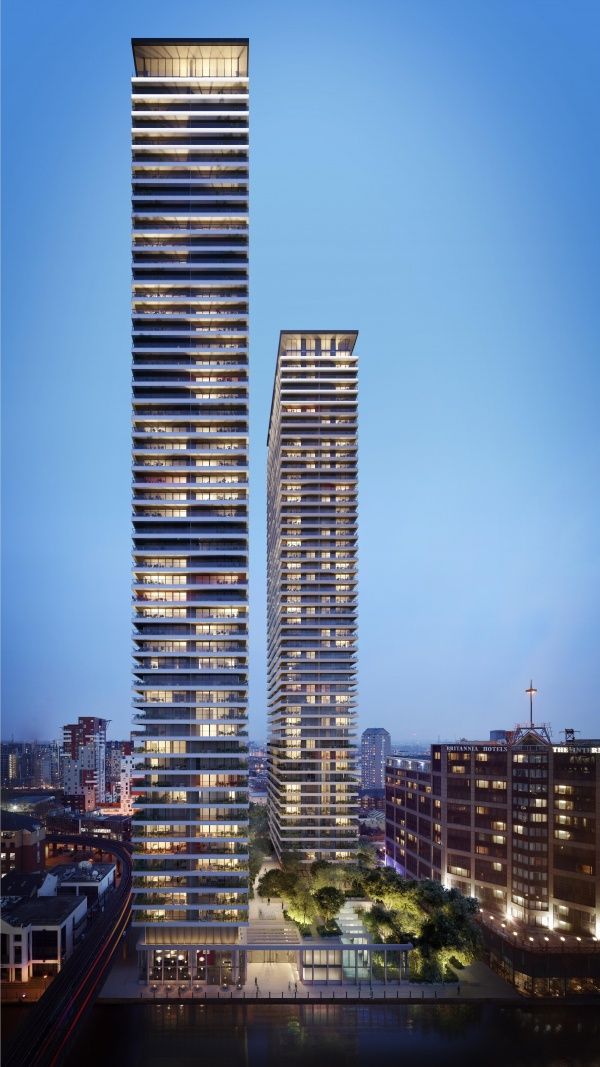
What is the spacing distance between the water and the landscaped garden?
3.77m

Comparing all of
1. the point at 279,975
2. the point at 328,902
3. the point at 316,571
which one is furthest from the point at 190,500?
the point at 279,975

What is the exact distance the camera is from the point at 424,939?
55375mm

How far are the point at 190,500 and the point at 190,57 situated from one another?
41218mm

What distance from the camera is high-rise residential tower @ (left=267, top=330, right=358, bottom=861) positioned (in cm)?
8862

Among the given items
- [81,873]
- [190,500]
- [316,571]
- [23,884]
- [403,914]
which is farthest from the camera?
[316,571]

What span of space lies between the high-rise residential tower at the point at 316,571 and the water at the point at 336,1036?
122 ft

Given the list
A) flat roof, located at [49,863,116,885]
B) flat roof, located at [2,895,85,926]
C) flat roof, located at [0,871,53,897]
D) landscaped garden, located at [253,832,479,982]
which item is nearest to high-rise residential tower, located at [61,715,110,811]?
flat roof, located at [49,863,116,885]

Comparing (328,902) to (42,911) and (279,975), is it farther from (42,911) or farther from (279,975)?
(42,911)

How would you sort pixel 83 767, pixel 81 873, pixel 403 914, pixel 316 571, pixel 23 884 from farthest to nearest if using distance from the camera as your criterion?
pixel 83 767, pixel 316 571, pixel 81 873, pixel 23 884, pixel 403 914

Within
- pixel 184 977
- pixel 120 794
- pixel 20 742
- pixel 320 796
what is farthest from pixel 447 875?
pixel 20 742

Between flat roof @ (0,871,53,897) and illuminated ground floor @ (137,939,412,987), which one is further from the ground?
illuminated ground floor @ (137,939,412,987)

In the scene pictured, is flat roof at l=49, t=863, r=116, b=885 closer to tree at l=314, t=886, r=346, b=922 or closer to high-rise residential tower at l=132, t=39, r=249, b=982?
high-rise residential tower at l=132, t=39, r=249, b=982

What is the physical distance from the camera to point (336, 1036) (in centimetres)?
4644

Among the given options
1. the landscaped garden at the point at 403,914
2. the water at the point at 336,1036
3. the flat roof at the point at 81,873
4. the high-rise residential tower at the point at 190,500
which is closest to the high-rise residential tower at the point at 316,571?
the landscaped garden at the point at 403,914
